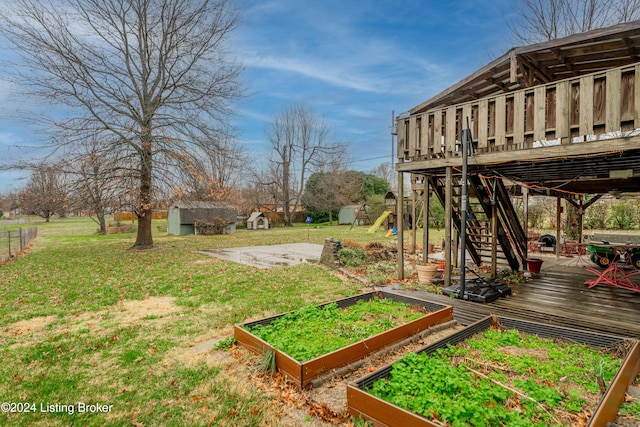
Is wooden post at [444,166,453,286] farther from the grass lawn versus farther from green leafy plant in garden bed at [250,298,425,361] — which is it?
the grass lawn

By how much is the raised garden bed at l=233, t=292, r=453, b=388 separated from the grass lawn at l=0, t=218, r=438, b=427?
1.07 feet

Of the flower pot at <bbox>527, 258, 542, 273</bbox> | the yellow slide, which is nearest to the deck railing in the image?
the flower pot at <bbox>527, 258, 542, 273</bbox>

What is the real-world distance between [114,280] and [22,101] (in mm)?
8053

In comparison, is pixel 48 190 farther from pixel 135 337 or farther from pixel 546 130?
pixel 546 130

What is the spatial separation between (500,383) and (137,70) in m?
14.5

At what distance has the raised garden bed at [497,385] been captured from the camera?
211cm

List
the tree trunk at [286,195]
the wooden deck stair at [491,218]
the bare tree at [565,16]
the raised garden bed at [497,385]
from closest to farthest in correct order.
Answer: the raised garden bed at [497,385]
the wooden deck stair at [491,218]
the bare tree at [565,16]
the tree trunk at [286,195]

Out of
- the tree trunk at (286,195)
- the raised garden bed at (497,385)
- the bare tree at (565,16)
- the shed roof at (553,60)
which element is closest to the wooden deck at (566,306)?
the raised garden bed at (497,385)

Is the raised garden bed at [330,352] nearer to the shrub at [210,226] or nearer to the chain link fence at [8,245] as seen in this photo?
the chain link fence at [8,245]

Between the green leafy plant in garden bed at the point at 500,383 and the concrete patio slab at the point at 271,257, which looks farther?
the concrete patio slab at the point at 271,257

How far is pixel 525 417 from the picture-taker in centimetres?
214

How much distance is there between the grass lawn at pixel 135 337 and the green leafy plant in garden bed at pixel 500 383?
1.06 metres

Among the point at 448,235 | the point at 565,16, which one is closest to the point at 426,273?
the point at 448,235

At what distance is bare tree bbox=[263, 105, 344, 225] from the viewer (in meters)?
29.0
